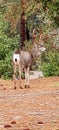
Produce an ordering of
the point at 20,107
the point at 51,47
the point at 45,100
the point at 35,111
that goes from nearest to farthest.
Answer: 1. the point at 35,111
2. the point at 20,107
3. the point at 45,100
4. the point at 51,47

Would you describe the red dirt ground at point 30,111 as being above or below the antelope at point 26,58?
above

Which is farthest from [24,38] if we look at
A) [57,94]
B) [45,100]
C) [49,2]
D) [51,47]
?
[49,2]

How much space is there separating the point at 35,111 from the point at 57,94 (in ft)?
15.4

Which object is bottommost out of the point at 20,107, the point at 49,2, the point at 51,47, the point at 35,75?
the point at 35,75

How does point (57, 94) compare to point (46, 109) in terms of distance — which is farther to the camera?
point (57, 94)

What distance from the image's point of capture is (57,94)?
17.2 metres

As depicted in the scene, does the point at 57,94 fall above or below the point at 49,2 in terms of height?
below

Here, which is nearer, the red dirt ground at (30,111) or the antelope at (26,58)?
the red dirt ground at (30,111)

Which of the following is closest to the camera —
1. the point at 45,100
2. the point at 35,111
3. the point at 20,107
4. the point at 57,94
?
the point at 35,111

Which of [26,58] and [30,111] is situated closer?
[30,111]

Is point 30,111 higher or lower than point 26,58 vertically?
higher

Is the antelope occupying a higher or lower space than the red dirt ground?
lower

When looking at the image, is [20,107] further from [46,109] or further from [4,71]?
[4,71]

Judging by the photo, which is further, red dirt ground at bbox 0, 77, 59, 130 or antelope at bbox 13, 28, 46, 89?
antelope at bbox 13, 28, 46, 89
